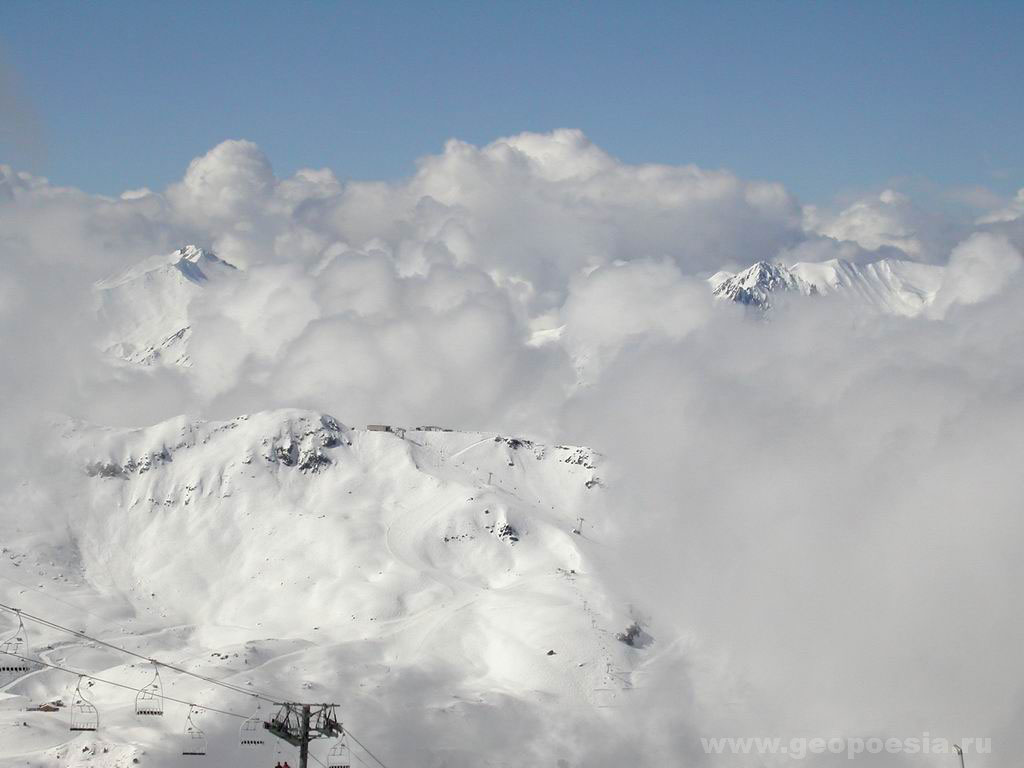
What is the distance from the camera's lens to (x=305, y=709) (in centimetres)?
14938
